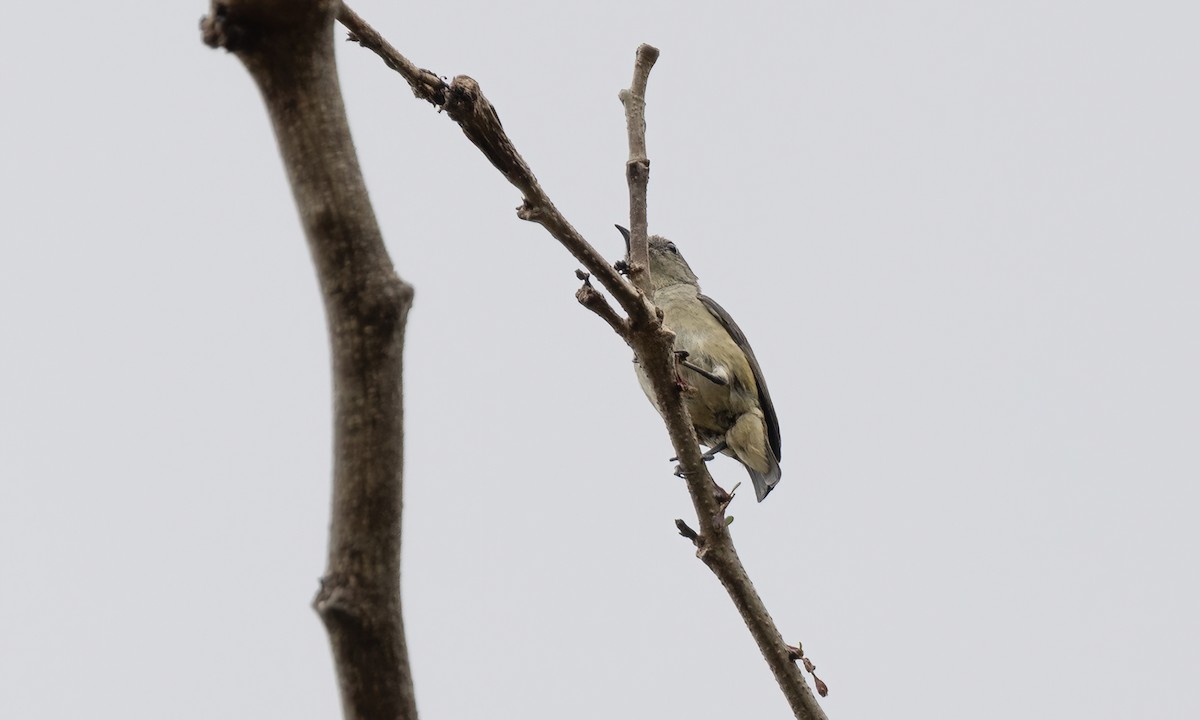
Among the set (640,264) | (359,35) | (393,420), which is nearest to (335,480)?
(393,420)

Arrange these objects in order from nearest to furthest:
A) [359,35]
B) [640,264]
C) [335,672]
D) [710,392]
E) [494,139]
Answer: [335,672]
[494,139]
[359,35]
[640,264]
[710,392]

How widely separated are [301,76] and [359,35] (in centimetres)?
155

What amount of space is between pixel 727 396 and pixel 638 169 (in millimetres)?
2761

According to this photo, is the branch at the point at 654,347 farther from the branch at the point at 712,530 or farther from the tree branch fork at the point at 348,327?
the tree branch fork at the point at 348,327

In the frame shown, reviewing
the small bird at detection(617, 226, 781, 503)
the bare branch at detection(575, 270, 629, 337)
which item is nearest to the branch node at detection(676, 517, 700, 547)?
the bare branch at detection(575, 270, 629, 337)

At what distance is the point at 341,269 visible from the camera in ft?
4.97

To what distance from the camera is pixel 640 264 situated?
4.02m

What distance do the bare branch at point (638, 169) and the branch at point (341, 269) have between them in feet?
8.23

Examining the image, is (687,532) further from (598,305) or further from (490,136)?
(490,136)

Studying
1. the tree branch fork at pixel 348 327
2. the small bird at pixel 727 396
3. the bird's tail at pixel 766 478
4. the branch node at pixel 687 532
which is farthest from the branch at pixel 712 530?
the bird's tail at pixel 766 478

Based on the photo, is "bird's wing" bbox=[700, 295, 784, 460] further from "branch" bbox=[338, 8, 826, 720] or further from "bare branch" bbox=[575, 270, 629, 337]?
"bare branch" bbox=[575, 270, 629, 337]

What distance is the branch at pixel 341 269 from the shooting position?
150 centimetres

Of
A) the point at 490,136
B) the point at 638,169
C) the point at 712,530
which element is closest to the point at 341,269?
the point at 490,136

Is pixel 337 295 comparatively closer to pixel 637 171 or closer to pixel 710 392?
pixel 637 171
